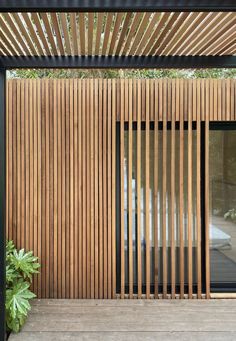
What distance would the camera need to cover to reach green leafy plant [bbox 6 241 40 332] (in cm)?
329

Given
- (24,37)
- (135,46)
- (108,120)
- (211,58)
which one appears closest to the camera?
(24,37)

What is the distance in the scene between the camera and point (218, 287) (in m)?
4.38

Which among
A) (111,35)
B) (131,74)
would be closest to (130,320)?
(111,35)

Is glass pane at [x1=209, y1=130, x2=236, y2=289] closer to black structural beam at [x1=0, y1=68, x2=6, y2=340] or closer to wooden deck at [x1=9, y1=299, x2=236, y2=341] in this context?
wooden deck at [x1=9, y1=299, x2=236, y2=341]

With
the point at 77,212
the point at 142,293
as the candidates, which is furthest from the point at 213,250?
the point at 77,212

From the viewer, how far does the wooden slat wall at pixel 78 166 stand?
165 inches

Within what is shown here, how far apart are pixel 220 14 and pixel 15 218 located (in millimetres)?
3169

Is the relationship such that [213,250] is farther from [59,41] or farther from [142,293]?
[59,41]

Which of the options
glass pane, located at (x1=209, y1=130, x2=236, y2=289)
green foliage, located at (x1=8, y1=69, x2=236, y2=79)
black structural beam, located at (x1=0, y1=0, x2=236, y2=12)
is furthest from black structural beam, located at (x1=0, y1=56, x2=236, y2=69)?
green foliage, located at (x1=8, y1=69, x2=236, y2=79)

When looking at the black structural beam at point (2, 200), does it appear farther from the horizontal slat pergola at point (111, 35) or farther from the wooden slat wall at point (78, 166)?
the wooden slat wall at point (78, 166)

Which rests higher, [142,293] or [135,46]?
[135,46]

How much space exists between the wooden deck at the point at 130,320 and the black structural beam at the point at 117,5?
2.86 metres

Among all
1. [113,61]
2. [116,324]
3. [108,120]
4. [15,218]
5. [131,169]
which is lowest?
[116,324]

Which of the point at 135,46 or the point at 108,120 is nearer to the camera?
the point at 135,46
